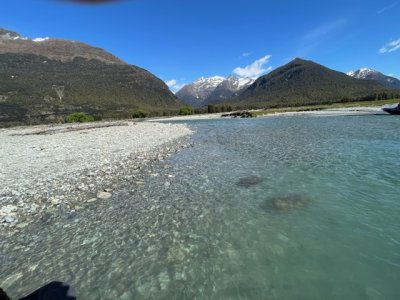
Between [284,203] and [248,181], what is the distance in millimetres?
2877

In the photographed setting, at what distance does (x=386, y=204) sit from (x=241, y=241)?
5096mm

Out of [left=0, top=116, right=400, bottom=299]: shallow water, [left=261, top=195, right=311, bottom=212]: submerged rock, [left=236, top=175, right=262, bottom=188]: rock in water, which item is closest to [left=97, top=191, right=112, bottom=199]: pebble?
[left=0, top=116, right=400, bottom=299]: shallow water

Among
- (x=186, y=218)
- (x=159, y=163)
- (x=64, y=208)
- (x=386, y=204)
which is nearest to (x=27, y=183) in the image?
(x=64, y=208)

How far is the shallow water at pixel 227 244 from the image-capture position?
507 centimetres

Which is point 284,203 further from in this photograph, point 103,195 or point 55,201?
point 55,201

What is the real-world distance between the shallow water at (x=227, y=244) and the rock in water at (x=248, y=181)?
0.15m

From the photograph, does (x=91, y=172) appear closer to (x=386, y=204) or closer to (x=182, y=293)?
(x=182, y=293)

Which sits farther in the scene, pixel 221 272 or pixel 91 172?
pixel 91 172

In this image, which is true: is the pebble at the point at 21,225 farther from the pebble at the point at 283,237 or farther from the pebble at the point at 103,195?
the pebble at the point at 283,237

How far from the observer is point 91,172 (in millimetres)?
13383

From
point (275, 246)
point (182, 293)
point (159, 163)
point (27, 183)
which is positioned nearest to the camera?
point (182, 293)

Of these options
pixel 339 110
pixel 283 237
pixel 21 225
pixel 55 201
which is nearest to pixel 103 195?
pixel 55 201

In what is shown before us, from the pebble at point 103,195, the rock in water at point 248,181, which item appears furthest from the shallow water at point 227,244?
the pebble at point 103,195

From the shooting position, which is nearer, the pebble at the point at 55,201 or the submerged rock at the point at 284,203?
the submerged rock at the point at 284,203
